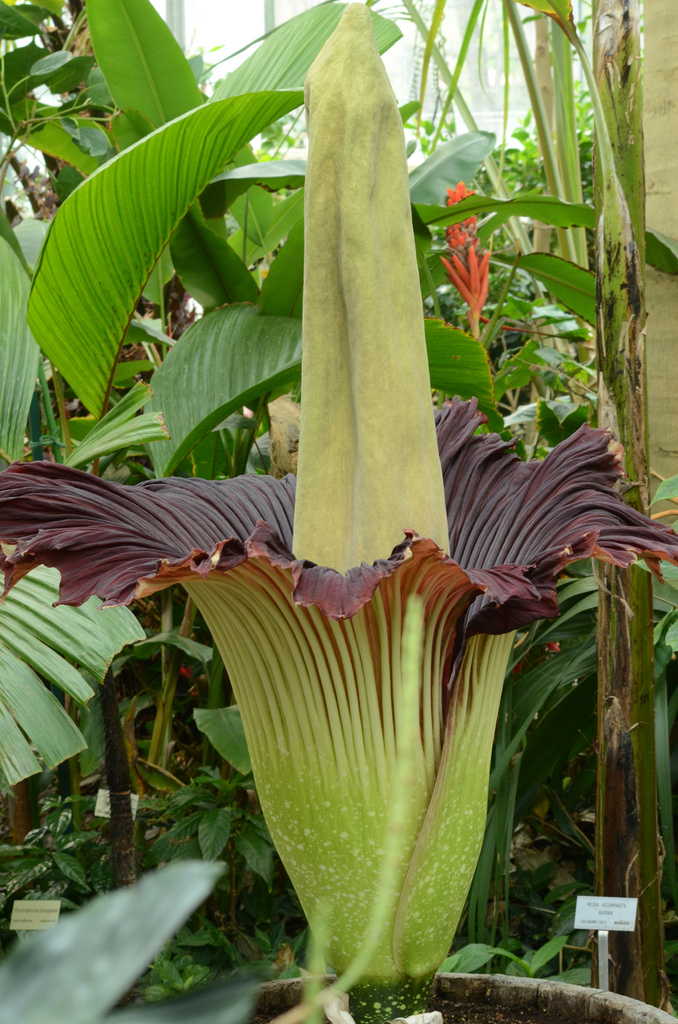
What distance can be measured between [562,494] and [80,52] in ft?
6.05

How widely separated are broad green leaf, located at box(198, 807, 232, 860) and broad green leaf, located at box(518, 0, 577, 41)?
3.45ft

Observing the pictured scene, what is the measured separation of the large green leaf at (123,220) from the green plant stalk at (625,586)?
0.34m

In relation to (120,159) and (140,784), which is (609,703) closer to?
(120,159)

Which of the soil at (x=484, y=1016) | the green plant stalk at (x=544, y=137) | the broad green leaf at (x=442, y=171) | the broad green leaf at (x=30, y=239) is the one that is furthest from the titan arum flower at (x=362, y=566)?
the green plant stalk at (x=544, y=137)

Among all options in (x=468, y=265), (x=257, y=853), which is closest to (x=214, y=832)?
(x=257, y=853)

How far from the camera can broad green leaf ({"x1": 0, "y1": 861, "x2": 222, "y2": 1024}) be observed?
0.31 feet

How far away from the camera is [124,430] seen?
90 centimetres

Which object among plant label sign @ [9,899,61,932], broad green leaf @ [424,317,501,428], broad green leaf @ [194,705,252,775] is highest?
broad green leaf @ [424,317,501,428]

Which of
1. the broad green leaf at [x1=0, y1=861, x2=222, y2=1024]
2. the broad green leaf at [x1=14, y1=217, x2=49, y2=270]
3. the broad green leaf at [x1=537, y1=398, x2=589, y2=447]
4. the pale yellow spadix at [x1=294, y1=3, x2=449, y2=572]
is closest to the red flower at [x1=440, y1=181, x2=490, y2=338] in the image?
the broad green leaf at [x1=537, y1=398, x2=589, y2=447]

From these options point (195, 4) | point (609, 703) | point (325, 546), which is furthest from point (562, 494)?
point (195, 4)

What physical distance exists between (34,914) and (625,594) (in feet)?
2.78

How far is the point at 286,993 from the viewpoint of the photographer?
768mm

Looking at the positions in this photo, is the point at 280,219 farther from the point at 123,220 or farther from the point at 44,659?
the point at 44,659

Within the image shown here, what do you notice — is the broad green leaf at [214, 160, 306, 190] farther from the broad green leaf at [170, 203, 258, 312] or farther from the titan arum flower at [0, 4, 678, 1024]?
the titan arum flower at [0, 4, 678, 1024]
